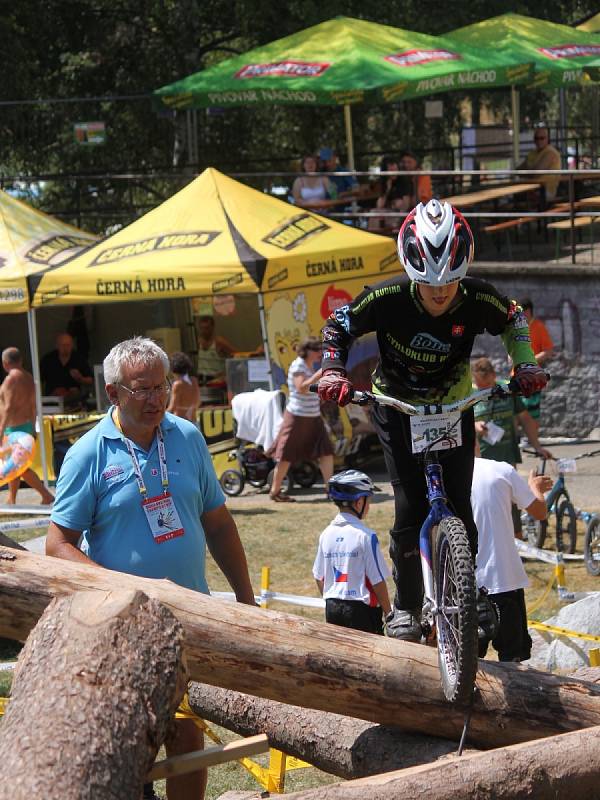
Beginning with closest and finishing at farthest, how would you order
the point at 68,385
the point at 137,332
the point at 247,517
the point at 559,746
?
the point at 559,746 < the point at 247,517 < the point at 68,385 < the point at 137,332

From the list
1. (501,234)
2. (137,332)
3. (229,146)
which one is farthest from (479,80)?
(229,146)

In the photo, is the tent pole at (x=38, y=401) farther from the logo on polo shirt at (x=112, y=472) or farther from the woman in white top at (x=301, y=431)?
the logo on polo shirt at (x=112, y=472)

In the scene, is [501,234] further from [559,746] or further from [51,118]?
[559,746]

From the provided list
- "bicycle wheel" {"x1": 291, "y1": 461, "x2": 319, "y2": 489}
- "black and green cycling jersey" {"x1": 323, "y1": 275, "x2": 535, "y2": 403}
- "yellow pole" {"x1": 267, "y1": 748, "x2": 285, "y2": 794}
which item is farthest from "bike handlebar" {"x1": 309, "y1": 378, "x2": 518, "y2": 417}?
"bicycle wheel" {"x1": 291, "y1": 461, "x2": 319, "y2": 489}

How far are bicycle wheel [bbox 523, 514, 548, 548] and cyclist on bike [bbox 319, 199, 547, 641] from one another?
5862 millimetres

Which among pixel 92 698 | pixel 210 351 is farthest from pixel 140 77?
pixel 92 698

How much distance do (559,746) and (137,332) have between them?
1603cm

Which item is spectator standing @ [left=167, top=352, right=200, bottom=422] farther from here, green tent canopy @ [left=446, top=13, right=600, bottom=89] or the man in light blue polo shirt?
the man in light blue polo shirt

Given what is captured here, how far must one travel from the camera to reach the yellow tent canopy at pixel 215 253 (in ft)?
48.6

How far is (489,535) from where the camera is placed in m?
7.61

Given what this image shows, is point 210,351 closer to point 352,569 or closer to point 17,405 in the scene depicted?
point 17,405

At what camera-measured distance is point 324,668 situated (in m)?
5.06

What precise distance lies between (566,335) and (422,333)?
11939 mm

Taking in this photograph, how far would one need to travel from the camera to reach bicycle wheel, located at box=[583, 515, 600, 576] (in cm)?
1078
